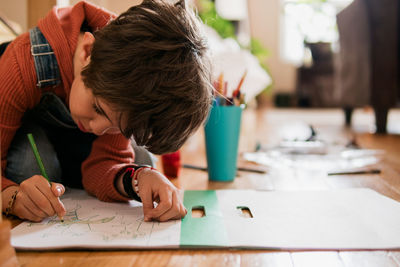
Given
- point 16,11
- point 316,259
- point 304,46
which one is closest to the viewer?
point 316,259

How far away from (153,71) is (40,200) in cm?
28

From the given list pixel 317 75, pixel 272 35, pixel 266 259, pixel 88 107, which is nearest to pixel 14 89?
pixel 88 107

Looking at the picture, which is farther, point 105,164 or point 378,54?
point 378,54

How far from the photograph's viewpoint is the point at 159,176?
0.74 meters

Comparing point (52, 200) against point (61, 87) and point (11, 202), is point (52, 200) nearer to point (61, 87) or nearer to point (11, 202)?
point (11, 202)

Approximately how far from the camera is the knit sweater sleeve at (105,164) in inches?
32.1

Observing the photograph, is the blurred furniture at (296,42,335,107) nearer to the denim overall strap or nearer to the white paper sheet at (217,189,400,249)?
the white paper sheet at (217,189,400,249)

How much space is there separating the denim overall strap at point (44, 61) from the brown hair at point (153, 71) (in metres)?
0.15

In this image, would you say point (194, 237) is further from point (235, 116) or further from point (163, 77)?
point (235, 116)

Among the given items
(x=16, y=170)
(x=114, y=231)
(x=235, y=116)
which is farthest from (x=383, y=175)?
(x=16, y=170)

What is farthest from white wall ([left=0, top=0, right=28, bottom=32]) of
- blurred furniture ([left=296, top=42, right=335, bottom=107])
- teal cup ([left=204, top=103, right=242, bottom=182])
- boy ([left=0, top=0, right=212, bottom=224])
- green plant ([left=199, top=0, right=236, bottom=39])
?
blurred furniture ([left=296, top=42, right=335, bottom=107])

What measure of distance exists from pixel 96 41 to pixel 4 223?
0.35 m

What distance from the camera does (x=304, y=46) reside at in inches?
197

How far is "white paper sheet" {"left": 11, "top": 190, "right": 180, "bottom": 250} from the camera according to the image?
581 mm
